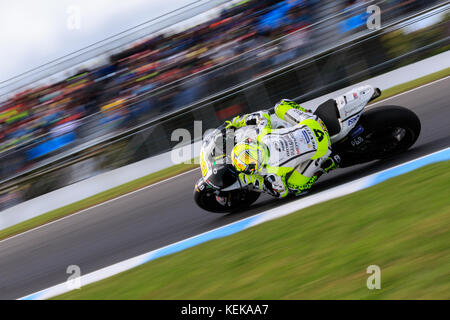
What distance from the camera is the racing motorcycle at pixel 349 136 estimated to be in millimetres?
5180

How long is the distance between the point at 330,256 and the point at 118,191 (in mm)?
6071

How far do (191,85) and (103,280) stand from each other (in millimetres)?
5330

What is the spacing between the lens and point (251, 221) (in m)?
5.64

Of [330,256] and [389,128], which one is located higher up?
[389,128]

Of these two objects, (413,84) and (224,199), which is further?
(413,84)

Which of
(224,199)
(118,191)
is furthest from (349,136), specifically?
(118,191)

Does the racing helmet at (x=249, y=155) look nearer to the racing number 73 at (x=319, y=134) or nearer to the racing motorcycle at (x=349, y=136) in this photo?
the racing motorcycle at (x=349, y=136)

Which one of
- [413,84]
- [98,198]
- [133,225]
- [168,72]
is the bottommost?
[133,225]

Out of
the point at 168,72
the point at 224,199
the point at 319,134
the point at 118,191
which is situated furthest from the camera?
the point at 168,72

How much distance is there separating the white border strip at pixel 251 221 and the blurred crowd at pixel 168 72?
4.78 m

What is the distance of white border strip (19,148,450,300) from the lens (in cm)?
530

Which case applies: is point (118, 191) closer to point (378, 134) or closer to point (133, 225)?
point (133, 225)

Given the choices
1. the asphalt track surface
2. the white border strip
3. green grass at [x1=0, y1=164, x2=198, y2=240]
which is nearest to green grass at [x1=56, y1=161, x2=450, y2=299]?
the white border strip
